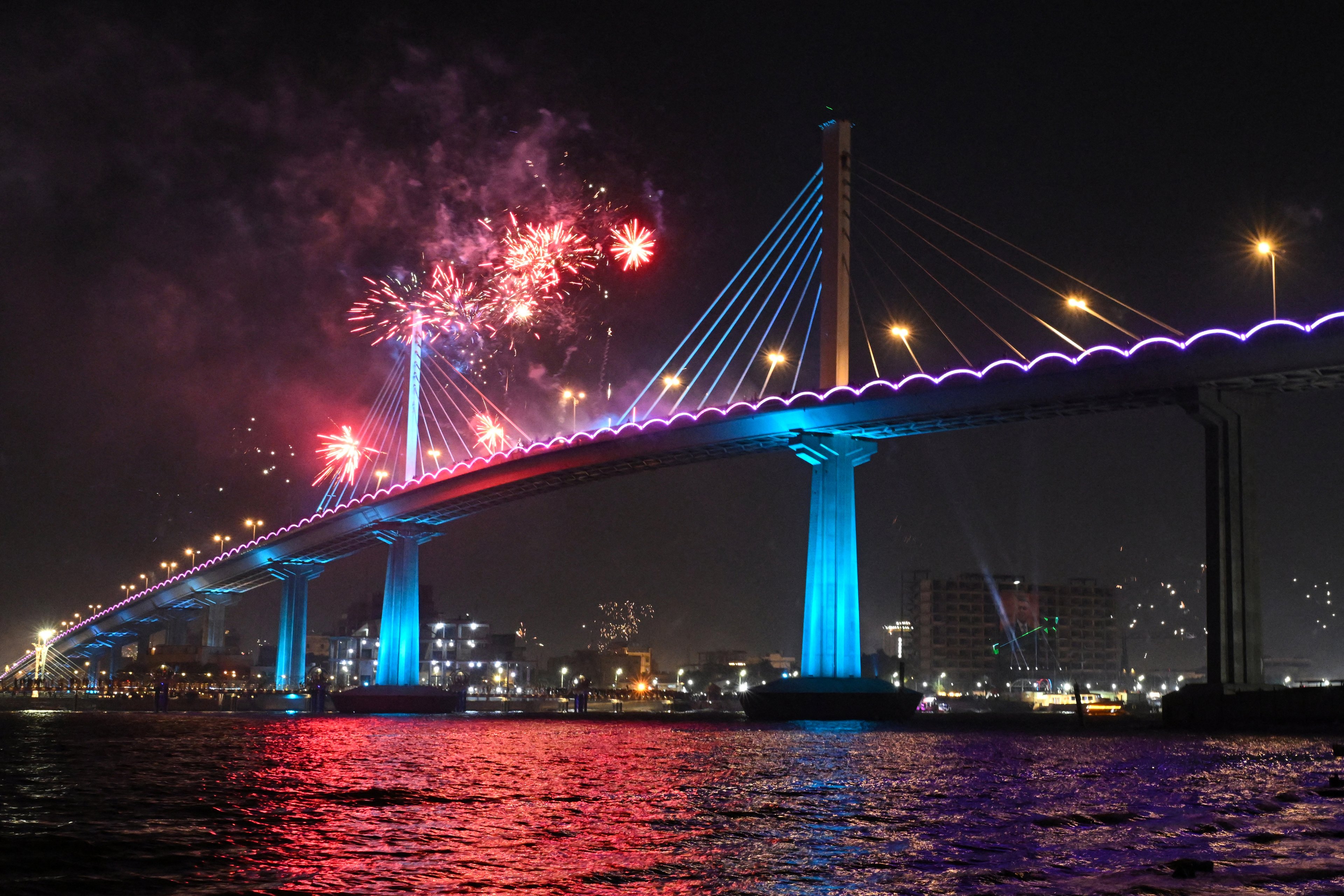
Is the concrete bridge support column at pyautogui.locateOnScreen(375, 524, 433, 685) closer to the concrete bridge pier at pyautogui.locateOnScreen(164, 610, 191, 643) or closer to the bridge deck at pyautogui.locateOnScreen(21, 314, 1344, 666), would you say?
the bridge deck at pyautogui.locateOnScreen(21, 314, 1344, 666)

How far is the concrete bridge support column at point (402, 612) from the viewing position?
8938 centimetres

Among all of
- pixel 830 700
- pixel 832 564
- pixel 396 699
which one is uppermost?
pixel 832 564

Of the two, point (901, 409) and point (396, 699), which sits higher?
point (901, 409)

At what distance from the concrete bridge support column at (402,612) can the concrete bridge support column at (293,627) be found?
3075cm

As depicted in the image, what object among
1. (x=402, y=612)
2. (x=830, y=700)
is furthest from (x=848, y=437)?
(x=402, y=612)

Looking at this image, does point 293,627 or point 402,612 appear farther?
point 293,627

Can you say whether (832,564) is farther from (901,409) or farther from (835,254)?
(835,254)

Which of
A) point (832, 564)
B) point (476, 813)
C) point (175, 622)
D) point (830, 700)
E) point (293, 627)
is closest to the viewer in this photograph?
point (476, 813)

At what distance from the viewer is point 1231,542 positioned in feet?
149

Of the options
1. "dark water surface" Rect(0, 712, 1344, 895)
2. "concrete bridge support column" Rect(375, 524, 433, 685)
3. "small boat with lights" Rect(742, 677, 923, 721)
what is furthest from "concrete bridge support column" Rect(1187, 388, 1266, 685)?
"concrete bridge support column" Rect(375, 524, 433, 685)

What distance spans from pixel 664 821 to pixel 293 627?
116190mm

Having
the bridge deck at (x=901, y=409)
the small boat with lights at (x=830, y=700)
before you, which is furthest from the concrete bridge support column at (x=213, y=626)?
the small boat with lights at (x=830, y=700)

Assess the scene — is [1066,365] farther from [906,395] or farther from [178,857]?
[178,857]

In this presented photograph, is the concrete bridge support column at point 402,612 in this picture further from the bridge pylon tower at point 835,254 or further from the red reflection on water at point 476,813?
the red reflection on water at point 476,813
